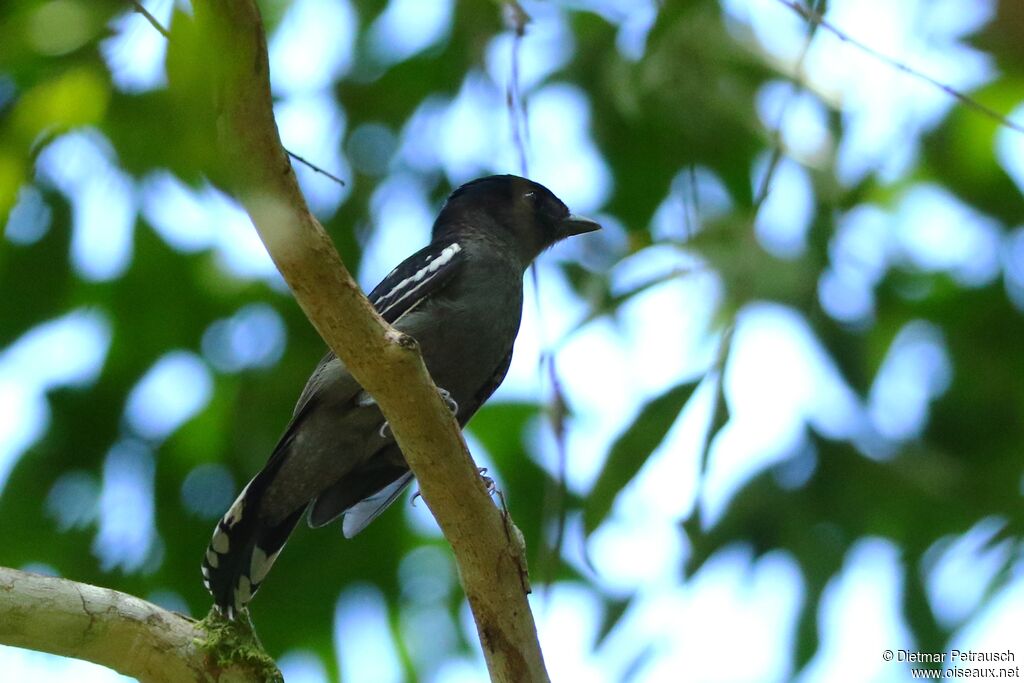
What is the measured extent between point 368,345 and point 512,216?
265 centimetres

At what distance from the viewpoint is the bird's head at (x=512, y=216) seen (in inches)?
224

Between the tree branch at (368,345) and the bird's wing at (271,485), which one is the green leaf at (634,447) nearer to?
the bird's wing at (271,485)

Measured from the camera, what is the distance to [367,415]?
472 centimetres

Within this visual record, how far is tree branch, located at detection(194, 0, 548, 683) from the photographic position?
256cm

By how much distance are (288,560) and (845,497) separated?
328cm

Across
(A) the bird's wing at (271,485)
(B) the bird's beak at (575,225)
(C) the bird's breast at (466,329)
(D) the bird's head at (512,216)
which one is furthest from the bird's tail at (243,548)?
(B) the bird's beak at (575,225)

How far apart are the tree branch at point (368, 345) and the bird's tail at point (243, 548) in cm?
123

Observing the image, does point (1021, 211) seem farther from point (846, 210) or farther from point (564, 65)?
point (564, 65)

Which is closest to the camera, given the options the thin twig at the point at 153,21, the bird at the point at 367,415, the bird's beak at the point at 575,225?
the thin twig at the point at 153,21

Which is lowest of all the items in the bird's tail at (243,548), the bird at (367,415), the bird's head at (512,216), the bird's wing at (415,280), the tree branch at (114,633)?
the tree branch at (114,633)

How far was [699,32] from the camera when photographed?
231 inches

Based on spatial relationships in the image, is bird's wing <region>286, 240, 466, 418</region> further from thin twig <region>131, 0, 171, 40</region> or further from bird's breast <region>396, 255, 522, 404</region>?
thin twig <region>131, 0, 171, 40</region>

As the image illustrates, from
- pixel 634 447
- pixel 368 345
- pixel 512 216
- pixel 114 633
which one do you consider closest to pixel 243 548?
pixel 114 633

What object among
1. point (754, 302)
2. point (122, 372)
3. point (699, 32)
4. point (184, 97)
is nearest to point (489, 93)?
point (699, 32)
